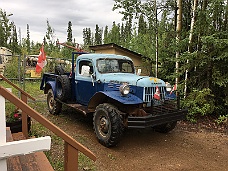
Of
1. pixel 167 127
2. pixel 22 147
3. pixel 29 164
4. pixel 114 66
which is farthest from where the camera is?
pixel 114 66

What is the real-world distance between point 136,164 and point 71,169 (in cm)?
249

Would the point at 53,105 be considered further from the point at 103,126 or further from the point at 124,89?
the point at 124,89

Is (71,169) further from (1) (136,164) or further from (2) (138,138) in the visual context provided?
(2) (138,138)

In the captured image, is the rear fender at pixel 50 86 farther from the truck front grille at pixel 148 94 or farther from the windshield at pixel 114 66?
the truck front grille at pixel 148 94

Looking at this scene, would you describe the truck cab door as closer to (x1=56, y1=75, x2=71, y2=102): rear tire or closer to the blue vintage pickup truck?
the blue vintage pickup truck

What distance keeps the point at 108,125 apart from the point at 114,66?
182 centimetres

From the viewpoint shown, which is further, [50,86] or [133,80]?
[50,86]

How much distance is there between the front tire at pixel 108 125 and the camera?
157 inches

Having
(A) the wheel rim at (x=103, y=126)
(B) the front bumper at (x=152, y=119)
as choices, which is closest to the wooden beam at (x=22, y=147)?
(B) the front bumper at (x=152, y=119)

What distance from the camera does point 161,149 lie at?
4.37 meters

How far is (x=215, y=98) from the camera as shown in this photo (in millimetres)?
6695

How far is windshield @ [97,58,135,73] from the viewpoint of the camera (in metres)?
5.20

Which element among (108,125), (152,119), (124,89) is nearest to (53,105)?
(108,125)

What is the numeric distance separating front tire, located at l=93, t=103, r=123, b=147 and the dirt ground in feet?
0.67
